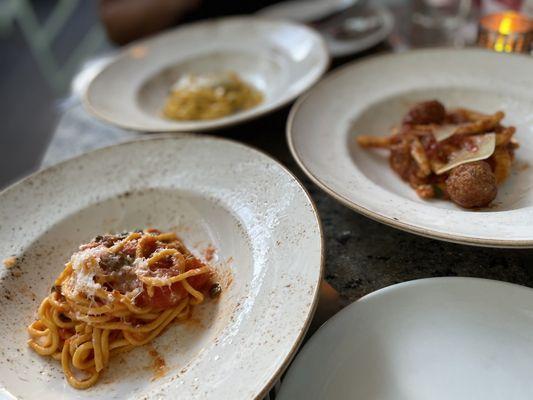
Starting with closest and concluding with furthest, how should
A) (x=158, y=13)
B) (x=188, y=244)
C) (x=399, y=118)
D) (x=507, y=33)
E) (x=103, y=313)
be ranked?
(x=103, y=313), (x=188, y=244), (x=399, y=118), (x=507, y=33), (x=158, y=13)

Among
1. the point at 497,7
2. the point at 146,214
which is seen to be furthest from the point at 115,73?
the point at 497,7

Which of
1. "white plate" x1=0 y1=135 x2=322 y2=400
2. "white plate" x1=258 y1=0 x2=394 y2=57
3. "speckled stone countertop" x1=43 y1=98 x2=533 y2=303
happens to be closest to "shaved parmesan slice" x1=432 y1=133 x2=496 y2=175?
"speckled stone countertop" x1=43 y1=98 x2=533 y2=303

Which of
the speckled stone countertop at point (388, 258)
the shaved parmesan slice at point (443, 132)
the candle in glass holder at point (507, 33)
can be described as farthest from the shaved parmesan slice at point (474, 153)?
the candle in glass holder at point (507, 33)

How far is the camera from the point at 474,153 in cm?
140

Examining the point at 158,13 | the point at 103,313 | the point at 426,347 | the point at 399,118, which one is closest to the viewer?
the point at 426,347

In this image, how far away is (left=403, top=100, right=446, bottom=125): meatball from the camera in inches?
61.6

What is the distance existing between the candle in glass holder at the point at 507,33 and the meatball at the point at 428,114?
0.50 metres

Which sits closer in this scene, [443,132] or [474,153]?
[474,153]

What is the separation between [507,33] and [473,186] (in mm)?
953

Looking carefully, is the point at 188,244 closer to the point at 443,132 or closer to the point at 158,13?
the point at 443,132

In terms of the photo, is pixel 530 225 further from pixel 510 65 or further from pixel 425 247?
pixel 510 65

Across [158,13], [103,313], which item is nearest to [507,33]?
[103,313]

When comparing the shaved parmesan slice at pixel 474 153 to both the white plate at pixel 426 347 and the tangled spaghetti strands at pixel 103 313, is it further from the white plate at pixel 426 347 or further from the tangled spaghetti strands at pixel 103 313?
the tangled spaghetti strands at pixel 103 313

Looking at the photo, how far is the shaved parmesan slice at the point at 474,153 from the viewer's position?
1375mm
